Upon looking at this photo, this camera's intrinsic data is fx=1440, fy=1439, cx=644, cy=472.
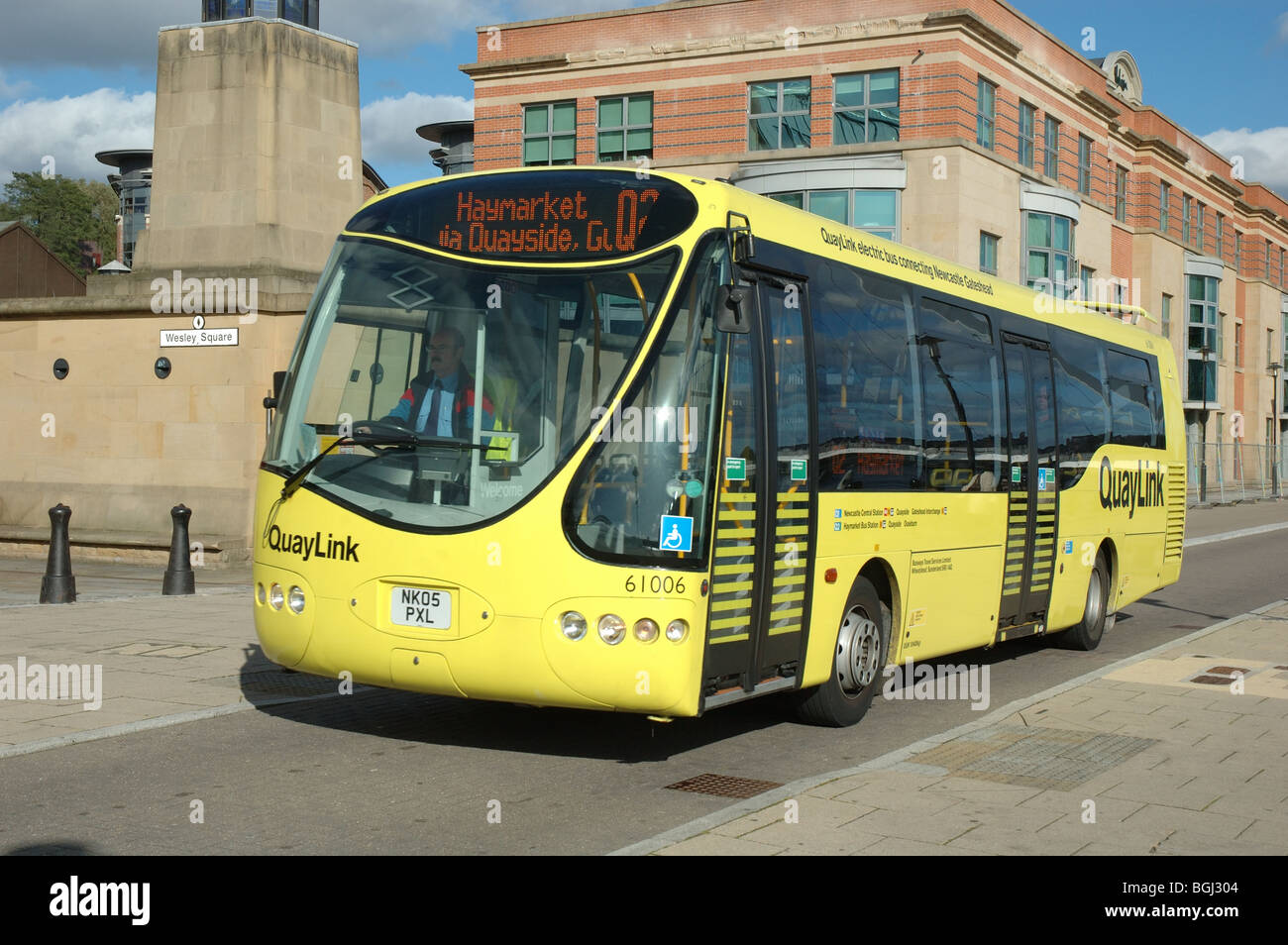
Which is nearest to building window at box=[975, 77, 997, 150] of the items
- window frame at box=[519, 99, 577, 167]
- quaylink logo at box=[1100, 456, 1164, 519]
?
window frame at box=[519, 99, 577, 167]

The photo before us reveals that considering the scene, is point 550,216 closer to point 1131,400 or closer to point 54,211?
point 1131,400

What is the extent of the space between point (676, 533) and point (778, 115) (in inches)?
1347

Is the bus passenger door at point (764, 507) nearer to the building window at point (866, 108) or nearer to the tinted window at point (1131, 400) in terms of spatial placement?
the tinted window at point (1131, 400)

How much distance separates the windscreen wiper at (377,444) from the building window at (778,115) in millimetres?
33009

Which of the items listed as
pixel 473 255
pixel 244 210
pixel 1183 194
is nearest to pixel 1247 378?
pixel 1183 194

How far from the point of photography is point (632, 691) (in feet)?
23.1

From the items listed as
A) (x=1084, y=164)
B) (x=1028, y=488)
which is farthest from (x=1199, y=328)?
(x=1028, y=488)

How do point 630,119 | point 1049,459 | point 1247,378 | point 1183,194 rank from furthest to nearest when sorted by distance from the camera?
point 1247,378 < point 1183,194 < point 630,119 < point 1049,459

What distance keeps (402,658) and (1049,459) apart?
6845 millimetres

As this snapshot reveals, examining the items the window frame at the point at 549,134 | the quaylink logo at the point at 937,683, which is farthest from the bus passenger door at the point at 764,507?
the window frame at the point at 549,134

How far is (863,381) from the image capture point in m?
9.10

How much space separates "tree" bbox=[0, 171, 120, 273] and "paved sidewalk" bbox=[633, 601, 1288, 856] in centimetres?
8387

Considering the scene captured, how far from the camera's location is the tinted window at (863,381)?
8.63 metres
